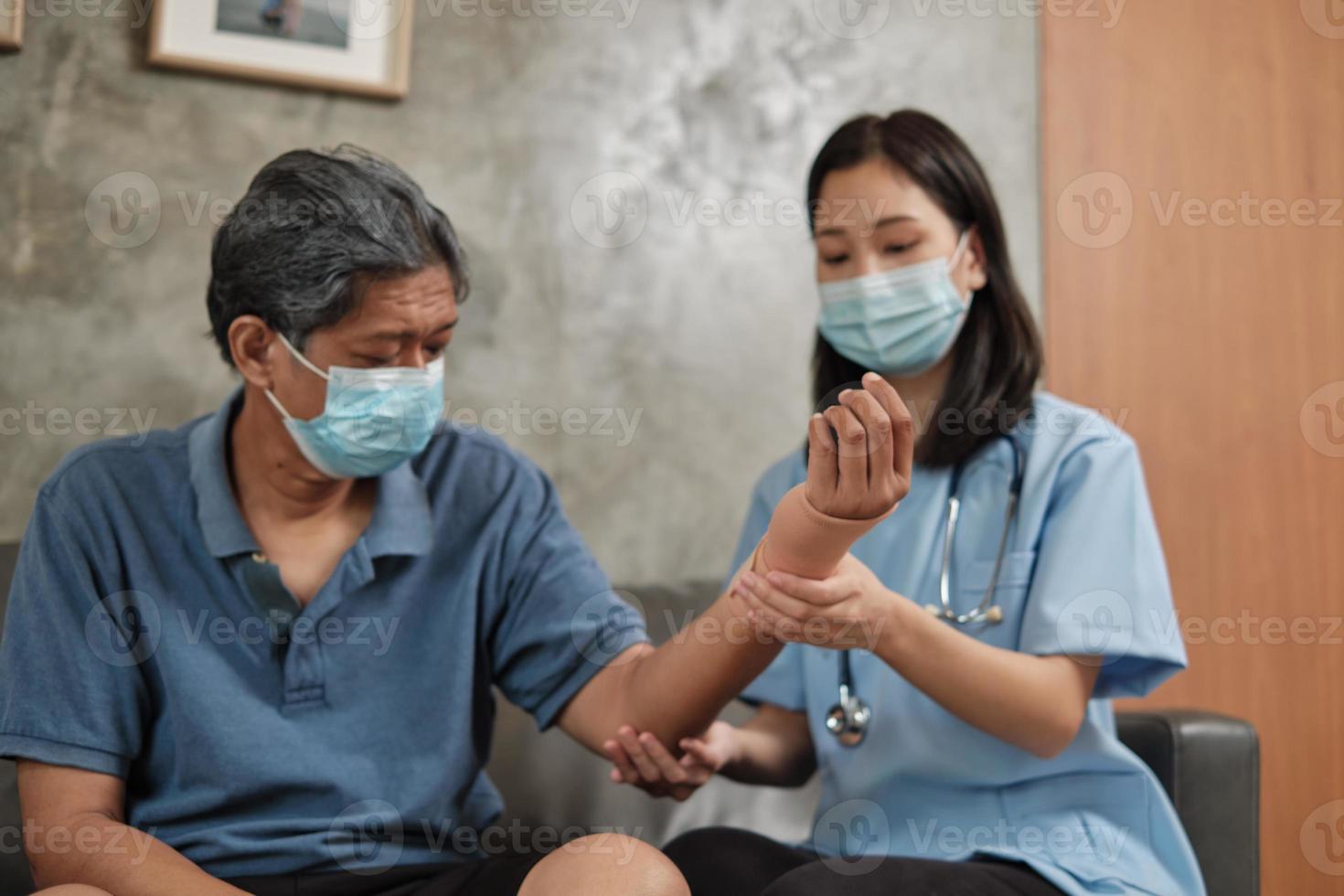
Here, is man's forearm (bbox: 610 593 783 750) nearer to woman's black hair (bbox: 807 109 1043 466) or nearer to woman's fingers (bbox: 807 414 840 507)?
woman's fingers (bbox: 807 414 840 507)

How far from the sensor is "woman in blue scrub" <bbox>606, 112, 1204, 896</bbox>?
1.43 metres

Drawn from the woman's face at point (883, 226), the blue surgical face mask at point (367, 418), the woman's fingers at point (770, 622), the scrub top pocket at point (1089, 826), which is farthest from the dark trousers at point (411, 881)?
the woman's face at point (883, 226)

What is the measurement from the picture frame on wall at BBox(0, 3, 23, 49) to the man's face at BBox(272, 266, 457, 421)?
2.93ft

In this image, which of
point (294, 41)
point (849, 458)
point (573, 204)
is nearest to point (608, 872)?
point (849, 458)

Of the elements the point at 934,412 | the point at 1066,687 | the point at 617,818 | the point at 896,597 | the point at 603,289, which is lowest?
the point at 617,818

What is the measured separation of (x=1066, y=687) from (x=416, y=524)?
0.81m

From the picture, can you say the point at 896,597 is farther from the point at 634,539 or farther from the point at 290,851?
the point at 634,539

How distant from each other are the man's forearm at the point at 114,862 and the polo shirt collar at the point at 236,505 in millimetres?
325

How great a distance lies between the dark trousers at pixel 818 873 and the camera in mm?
1311

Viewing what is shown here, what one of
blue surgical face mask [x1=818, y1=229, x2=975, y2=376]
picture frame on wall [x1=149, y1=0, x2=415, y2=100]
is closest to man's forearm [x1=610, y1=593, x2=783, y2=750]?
blue surgical face mask [x1=818, y1=229, x2=975, y2=376]

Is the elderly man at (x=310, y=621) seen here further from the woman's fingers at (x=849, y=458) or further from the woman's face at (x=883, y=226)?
the woman's face at (x=883, y=226)

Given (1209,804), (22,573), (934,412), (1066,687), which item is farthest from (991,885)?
(22,573)

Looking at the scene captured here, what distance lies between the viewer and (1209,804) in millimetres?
1721

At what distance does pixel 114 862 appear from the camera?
1.30m
